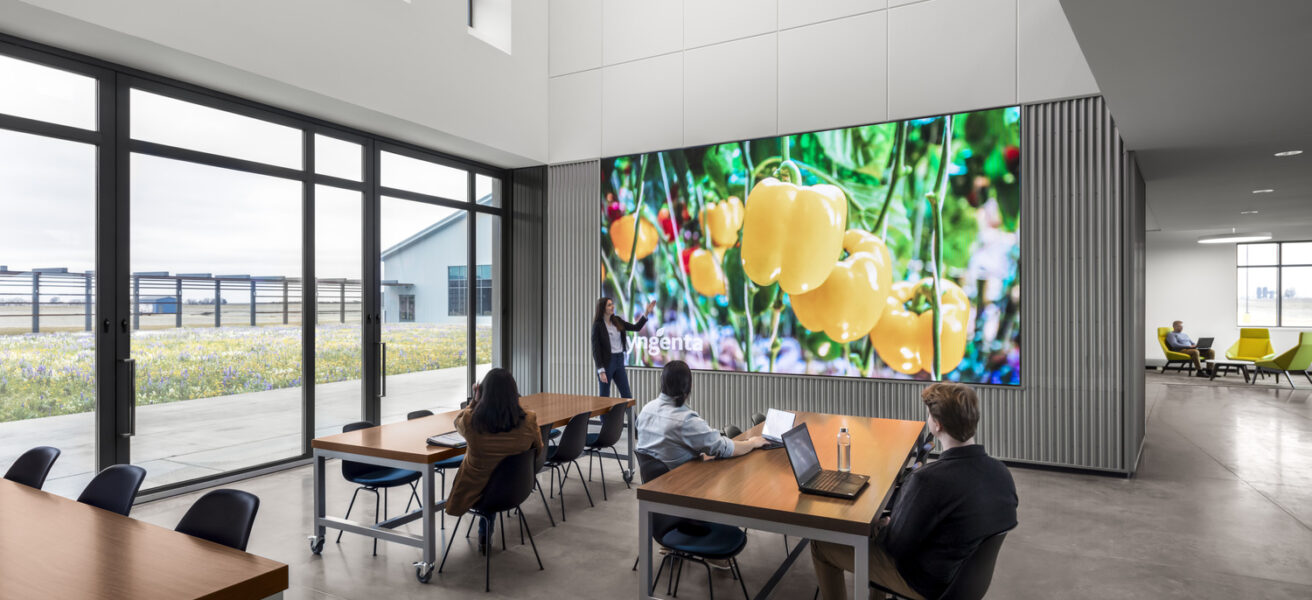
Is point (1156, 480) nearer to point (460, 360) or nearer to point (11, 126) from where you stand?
point (460, 360)

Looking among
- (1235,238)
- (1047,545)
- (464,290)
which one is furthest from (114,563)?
(1235,238)

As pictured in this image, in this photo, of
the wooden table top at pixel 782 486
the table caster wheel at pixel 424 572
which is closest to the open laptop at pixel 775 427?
the wooden table top at pixel 782 486

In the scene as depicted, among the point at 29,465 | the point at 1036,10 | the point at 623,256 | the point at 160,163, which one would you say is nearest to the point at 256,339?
the point at 160,163

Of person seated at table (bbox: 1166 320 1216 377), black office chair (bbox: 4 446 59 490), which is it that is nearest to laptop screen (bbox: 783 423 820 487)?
black office chair (bbox: 4 446 59 490)

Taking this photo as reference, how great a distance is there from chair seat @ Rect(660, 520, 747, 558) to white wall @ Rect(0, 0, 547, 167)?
4.95m

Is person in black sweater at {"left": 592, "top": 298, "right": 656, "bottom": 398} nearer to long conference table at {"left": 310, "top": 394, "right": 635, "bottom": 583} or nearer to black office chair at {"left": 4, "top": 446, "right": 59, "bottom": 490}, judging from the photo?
long conference table at {"left": 310, "top": 394, "right": 635, "bottom": 583}

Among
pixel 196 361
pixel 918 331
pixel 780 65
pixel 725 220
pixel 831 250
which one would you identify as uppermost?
pixel 780 65

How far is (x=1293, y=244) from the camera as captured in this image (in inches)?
595

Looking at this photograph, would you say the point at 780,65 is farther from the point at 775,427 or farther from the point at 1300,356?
the point at 1300,356

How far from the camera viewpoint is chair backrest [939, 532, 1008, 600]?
2428 millimetres

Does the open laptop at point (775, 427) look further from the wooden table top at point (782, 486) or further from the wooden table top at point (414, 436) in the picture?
the wooden table top at point (414, 436)

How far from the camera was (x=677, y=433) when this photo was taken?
345 cm

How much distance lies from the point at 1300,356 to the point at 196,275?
56.6ft

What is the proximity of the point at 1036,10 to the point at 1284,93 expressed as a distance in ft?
6.85
